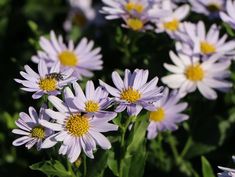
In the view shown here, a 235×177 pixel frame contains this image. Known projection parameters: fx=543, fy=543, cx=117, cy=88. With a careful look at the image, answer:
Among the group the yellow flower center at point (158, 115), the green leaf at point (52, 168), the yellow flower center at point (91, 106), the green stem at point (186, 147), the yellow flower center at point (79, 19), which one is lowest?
the green leaf at point (52, 168)

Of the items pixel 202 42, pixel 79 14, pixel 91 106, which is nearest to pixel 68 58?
pixel 202 42

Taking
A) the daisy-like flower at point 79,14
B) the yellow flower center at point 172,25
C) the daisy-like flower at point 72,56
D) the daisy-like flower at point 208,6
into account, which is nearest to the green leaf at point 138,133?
the daisy-like flower at point 72,56

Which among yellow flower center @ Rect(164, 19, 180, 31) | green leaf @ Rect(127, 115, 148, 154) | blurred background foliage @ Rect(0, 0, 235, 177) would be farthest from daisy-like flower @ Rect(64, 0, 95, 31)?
green leaf @ Rect(127, 115, 148, 154)

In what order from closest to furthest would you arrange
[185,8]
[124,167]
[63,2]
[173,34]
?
[124,167] → [173,34] → [185,8] → [63,2]

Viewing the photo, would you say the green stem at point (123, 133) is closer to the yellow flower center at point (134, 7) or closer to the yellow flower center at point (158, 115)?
the yellow flower center at point (158, 115)

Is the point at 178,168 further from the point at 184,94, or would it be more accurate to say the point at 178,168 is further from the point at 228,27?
the point at 228,27

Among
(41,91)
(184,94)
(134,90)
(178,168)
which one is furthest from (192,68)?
(41,91)
